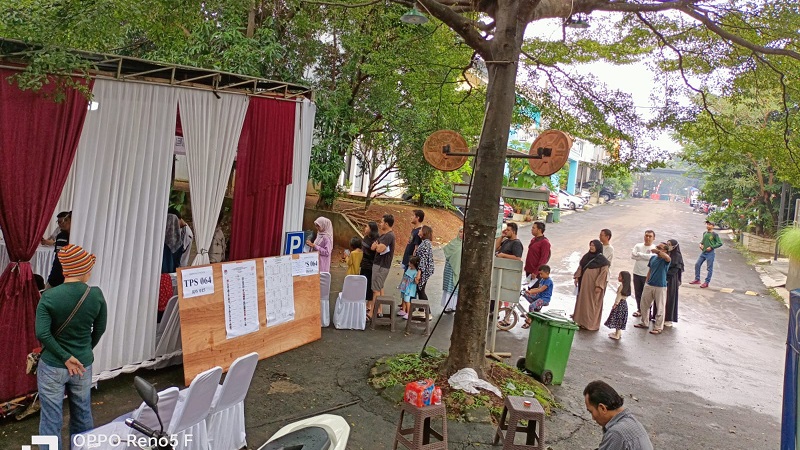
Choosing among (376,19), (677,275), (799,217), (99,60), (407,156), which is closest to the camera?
(99,60)

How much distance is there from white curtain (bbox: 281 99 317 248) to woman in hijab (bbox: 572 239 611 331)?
5134 millimetres

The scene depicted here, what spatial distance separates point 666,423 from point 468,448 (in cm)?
271

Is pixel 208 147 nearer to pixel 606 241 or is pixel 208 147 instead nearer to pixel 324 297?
pixel 324 297

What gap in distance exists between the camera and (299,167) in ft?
27.5

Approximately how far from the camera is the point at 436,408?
4.81 meters

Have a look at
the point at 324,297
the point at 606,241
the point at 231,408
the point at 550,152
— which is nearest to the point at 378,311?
the point at 324,297

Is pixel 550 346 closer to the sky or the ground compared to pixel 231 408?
closer to the sky

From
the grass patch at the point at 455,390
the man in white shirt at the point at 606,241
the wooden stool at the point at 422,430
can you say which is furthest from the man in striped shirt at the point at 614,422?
the man in white shirt at the point at 606,241

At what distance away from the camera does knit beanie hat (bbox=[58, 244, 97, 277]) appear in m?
4.04

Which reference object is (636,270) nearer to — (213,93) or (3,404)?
(213,93)

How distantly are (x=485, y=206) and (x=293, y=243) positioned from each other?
3.06m

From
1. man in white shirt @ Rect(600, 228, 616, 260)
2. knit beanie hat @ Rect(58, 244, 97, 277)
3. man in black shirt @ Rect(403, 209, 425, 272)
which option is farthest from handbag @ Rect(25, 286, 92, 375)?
man in white shirt @ Rect(600, 228, 616, 260)

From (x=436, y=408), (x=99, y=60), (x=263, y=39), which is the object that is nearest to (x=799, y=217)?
(x=263, y=39)

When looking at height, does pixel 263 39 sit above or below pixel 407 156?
above
